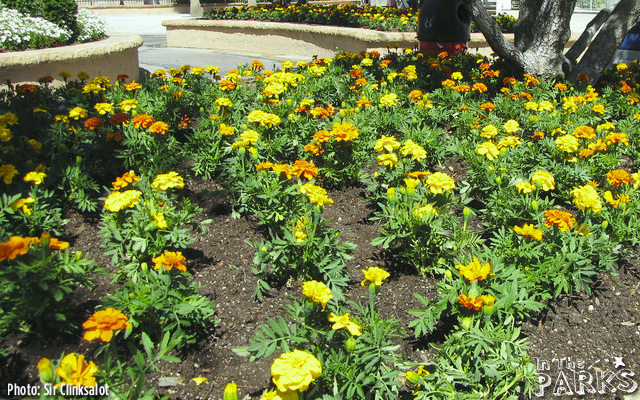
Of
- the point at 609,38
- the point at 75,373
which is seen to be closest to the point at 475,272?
the point at 75,373

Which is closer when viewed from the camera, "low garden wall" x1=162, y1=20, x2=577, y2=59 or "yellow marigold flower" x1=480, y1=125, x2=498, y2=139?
"yellow marigold flower" x1=480, y1=125, x2=498, y2=139

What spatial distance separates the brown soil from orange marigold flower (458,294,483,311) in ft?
1.39

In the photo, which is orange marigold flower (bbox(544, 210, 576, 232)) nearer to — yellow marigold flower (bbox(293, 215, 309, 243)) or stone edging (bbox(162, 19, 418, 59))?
yellow marigold flower (bbox(293, 215, 309, 243))

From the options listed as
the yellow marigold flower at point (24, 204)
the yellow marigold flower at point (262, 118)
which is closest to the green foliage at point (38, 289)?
the yellow marigold flower at point (24, 204)

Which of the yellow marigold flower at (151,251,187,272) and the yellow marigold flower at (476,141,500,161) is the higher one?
the yellow marigold flower at (476,141,500,161)

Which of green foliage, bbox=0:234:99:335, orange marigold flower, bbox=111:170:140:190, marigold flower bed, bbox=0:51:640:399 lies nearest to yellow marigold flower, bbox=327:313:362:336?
marigold flower bed, bbox=0:51:640:399

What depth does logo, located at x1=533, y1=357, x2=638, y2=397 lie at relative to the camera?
93.4 inches

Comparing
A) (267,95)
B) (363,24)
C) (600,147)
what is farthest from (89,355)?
(363,24)

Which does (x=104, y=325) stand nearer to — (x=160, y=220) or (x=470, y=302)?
(x=160, y=220)

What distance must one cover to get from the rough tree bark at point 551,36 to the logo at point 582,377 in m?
4.39

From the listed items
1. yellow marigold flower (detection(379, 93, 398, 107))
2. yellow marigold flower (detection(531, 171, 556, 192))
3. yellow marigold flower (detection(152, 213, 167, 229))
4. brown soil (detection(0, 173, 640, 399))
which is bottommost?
brown soil (detection(0, 173, 640, 399))

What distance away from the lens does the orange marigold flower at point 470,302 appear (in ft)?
7.22

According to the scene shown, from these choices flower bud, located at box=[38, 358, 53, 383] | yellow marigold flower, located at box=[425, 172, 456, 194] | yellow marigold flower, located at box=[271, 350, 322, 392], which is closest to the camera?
flower bud, located at box=[38, 358, 53, 383]

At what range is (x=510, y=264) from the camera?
9.11 feet
